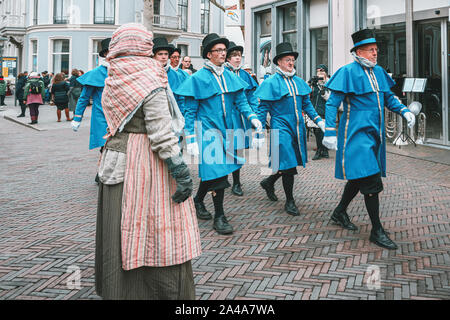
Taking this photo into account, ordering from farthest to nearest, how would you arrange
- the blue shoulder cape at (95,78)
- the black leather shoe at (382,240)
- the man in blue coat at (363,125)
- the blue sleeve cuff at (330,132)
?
1. the blue shoulder cape at (95,78)
2. the blue sleeve cuff at (330,132)
3. the man in blue coat at (363,125)
4. the black leather shoe at (382,240)

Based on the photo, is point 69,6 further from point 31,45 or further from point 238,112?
point 238,112

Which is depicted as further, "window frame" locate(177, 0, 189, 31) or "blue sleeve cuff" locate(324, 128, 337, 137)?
"window frame" locate(177, 0, 189, 31)

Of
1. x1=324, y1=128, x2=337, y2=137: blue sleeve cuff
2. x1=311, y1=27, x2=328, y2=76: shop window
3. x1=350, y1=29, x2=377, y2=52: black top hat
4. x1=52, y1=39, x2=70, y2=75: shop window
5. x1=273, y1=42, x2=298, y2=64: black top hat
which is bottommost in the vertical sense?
x1=324, y1=128, x2=337, y2=137: blue sleeve cuff

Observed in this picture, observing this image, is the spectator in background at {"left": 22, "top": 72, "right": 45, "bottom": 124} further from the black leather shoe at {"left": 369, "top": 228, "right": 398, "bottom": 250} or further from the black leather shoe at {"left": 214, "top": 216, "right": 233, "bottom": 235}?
the black leather shoe at {"left": 369, "top": 228, "right": 398, "bottom": 250}

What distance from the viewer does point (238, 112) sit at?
512 centimetres

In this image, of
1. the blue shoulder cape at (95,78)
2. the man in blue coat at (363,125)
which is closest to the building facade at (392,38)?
the man in blue coat at (363,125)

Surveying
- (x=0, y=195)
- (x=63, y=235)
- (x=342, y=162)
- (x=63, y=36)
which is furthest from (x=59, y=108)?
(x=63, y=36)

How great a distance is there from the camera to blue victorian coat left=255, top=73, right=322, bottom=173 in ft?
Answer: 17.4

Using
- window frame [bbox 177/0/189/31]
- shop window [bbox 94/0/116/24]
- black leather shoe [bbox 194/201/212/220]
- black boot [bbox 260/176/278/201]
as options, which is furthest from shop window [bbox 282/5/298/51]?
window frame [bbox 177/0/189/31]

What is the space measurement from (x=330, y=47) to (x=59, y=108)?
9.70 metres

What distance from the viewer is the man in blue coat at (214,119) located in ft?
15.1

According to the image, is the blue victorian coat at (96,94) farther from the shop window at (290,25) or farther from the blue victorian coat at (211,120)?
the shop window at (290,25)

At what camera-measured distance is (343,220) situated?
4.89 meters

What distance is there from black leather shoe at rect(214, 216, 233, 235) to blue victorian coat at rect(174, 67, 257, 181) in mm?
471
